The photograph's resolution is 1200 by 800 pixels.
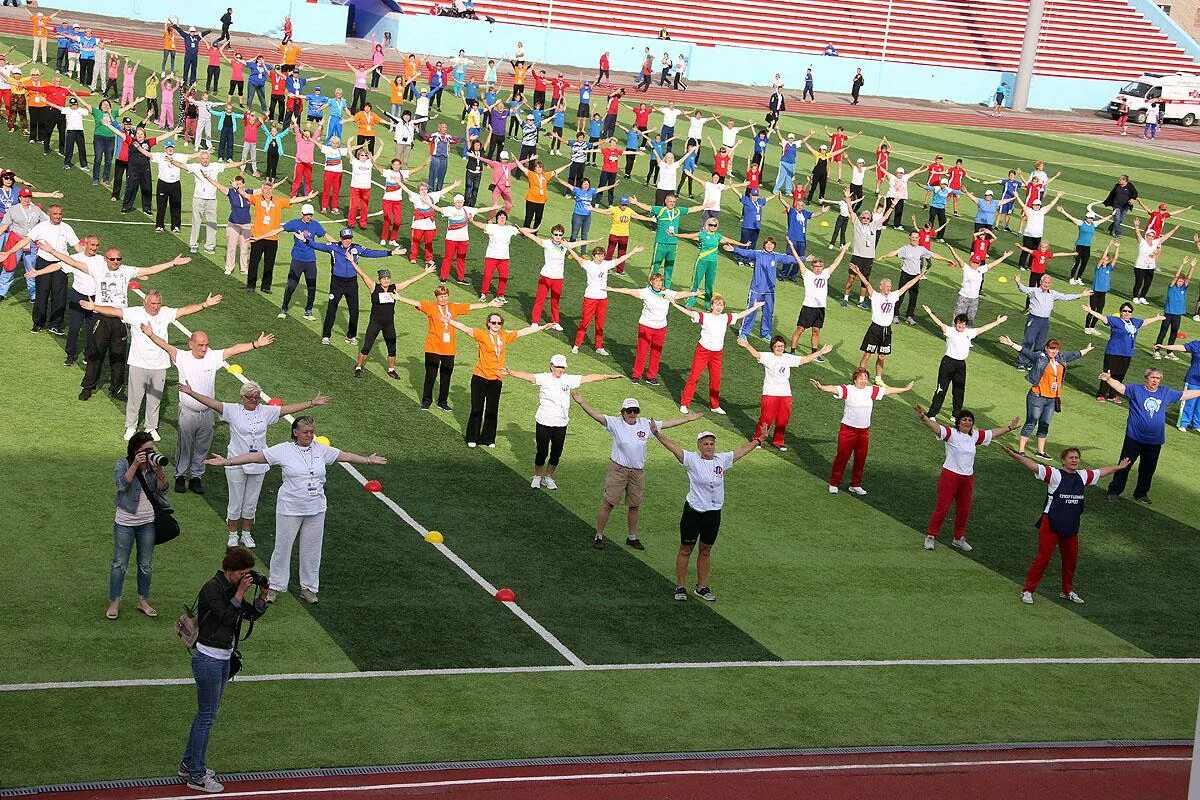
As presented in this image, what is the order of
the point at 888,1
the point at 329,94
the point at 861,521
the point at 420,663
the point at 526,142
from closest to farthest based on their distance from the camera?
the point at 420,663 → the point at 861,521 → the point at 526,142 → the point at 329,94 → the point at 888,1

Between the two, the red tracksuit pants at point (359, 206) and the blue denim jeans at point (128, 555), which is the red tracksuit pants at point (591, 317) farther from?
the blue denim jeans at point (128, 555)

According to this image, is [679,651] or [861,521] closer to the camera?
[679,651]

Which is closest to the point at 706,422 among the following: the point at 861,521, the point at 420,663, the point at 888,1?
the point at 861,521

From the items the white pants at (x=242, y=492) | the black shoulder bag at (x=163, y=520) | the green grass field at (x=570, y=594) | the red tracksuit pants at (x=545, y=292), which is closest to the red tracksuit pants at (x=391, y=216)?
the green grass field at (x=570, y=594)

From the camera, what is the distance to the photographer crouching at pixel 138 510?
13.5m

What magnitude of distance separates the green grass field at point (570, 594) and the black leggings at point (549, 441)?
432mm

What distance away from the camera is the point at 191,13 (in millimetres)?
60531

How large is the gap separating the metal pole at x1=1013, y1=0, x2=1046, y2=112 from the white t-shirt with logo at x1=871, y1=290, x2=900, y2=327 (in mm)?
48233

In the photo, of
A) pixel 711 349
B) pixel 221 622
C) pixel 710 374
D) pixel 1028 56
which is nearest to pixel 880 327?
pixel 710 374

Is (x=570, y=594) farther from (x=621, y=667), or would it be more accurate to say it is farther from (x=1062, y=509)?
(x=1062, y=509)

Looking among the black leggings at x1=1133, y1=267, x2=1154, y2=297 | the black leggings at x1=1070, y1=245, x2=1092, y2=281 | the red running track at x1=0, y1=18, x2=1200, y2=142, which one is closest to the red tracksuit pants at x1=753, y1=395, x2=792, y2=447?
the black leggings at x1=1133, y1=267, x2=1154, y2=297

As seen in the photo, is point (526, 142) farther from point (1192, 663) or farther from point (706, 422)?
point (1192, 663)

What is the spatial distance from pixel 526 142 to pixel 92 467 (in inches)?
793

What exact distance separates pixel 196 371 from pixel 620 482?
4763 millimetres
